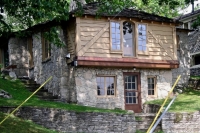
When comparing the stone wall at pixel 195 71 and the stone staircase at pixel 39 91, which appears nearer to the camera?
the stone staircase at pixel 39 91

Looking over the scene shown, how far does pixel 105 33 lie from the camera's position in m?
18.4

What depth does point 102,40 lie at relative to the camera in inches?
720

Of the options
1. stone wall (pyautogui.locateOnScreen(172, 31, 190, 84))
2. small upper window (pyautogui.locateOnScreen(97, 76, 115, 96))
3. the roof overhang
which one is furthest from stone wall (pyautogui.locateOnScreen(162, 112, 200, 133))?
stone wall (pyautogui.locateOnScreen(172, 31, 190, 84))

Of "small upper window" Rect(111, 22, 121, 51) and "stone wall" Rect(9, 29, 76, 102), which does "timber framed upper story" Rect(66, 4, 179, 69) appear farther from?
"stone wall" Rect(9, 29, 76, 102)

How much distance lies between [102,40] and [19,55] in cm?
743

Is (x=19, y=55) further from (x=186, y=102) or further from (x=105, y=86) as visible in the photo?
(x=186, y=102)

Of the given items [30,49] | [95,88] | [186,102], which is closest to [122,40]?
[95,88]

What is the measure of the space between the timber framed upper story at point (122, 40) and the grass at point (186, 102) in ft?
6.52

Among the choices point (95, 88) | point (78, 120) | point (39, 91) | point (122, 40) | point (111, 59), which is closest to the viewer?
point (78, 120)

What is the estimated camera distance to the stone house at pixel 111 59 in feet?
58.9

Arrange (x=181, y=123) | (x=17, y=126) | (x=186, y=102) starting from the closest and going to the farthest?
(x=17, y=126), (x=181, y=123), (x=186, y=102)

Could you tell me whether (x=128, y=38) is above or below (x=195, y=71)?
above

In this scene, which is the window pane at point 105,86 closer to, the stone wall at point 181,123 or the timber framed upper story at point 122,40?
the timber framed upper story at point 122,40

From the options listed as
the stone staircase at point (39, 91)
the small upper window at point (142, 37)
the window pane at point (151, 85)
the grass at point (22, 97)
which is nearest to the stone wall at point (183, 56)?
the window pane at point (151, 85)
